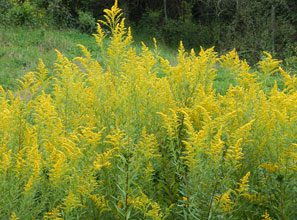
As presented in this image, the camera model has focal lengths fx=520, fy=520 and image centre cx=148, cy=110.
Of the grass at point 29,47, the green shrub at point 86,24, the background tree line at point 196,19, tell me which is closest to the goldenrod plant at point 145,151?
the grass at point 29,47

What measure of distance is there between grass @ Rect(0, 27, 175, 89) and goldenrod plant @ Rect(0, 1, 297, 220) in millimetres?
7482

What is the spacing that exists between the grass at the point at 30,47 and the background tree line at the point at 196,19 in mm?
1027

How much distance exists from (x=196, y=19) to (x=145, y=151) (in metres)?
22.0

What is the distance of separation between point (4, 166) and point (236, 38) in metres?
17.6

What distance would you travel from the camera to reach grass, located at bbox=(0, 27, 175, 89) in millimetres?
11336

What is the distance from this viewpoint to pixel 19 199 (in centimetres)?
237

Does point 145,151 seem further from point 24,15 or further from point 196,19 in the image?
point 196,19

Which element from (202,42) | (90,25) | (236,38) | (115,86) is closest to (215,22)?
(202,42)

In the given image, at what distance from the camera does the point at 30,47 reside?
13.9 m

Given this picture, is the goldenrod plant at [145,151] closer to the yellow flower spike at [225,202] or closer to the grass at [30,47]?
the yellow flower spike at [225,202]

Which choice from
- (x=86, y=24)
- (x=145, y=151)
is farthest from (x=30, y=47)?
(x=145, y=151)

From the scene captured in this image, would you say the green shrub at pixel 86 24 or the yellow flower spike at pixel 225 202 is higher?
the yellow flower spike at pixel 225 202

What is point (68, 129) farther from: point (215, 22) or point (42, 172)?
point (215, 22)

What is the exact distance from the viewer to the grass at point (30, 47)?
37.2 ft
